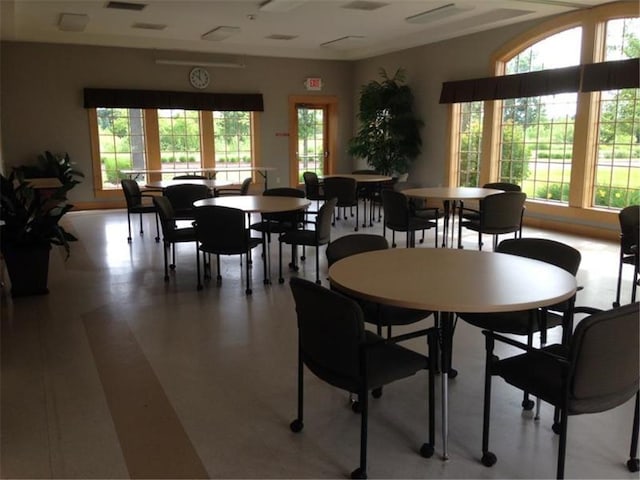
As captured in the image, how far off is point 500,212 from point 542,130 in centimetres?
328

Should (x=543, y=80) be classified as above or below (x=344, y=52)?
below

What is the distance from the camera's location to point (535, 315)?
2.76m

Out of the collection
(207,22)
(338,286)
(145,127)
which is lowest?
(338,286)

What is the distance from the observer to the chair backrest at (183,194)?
6523 mm

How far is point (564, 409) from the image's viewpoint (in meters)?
1.97

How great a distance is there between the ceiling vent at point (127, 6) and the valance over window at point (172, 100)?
272 cm

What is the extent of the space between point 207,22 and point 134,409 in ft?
23.8

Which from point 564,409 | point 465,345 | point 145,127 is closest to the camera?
point 564,409

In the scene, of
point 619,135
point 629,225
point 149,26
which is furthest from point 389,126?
point 629,225

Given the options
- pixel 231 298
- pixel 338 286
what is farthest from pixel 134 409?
pixel 231 298

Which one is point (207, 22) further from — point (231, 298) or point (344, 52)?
point (231, 298)

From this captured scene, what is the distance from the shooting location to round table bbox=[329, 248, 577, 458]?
224 cm

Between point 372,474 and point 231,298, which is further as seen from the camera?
point 231,298

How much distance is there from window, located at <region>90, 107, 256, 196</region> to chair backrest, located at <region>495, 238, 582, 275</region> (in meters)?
7.97
